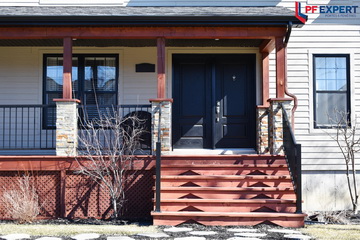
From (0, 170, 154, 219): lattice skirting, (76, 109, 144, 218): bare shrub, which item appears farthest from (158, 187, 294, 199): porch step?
(76, 109, 144, 218): bare shrub

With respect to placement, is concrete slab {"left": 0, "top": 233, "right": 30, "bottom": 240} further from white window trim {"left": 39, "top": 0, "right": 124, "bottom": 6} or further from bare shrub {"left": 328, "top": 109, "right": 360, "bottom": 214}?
bare shrub {"left": 328, "top": 109, "right": 360, "bottom": 214}

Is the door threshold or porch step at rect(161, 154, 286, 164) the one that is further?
the door threshold

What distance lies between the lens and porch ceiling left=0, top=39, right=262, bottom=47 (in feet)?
34.0

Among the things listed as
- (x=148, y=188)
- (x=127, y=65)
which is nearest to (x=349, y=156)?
(x=148, y=188)

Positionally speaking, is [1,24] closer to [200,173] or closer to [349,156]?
[200,173]

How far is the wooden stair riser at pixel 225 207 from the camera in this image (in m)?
7.91

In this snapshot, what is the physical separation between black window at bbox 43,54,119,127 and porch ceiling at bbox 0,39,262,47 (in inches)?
15.7

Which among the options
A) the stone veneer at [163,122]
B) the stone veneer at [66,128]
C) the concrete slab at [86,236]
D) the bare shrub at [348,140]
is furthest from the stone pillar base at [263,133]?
the concrete slab at [86,236]

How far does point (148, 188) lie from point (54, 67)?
4063 mm

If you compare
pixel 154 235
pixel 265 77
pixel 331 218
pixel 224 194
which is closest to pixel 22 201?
pixel 154 235

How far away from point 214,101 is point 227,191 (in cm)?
313

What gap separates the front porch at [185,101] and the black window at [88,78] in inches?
0.9

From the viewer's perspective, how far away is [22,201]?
27.5 feet

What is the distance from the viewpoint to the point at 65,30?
9.41m
